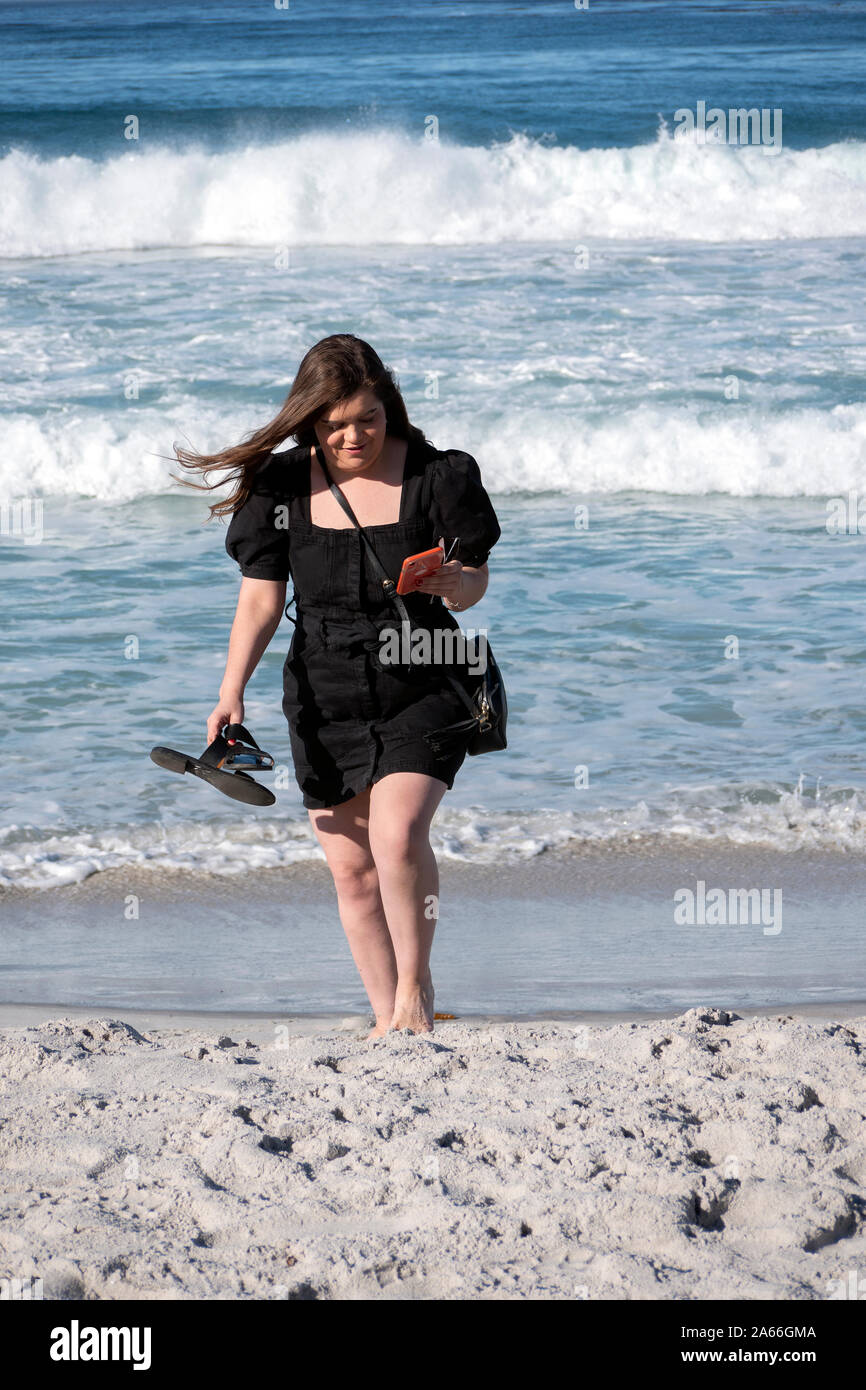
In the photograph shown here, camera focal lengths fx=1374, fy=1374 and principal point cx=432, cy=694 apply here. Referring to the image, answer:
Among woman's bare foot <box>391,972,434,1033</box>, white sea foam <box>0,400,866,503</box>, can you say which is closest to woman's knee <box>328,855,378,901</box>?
woman's bare foot <box>391,972,434,1033</box>

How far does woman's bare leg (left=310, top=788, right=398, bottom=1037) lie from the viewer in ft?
11.7

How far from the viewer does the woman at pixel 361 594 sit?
336cm

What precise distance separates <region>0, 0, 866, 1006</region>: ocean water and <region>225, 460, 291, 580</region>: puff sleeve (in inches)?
73.3

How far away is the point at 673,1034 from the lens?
11.4 ft

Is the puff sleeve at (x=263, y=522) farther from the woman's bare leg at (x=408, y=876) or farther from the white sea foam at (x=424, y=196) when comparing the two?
the white sea foam at (x=424, y=196)

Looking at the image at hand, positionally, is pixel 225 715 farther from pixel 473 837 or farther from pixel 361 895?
pixel 473 837

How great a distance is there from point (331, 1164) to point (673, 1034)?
102cm

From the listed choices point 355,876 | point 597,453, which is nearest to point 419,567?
point 355,876

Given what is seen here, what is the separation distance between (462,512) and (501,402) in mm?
8146

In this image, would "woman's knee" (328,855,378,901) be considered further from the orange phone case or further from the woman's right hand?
the orange phone case

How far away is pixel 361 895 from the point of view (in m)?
3.65

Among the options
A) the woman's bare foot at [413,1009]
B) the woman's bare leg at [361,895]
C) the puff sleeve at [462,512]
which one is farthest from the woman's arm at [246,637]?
the woman's bare foot at [413,1009]
